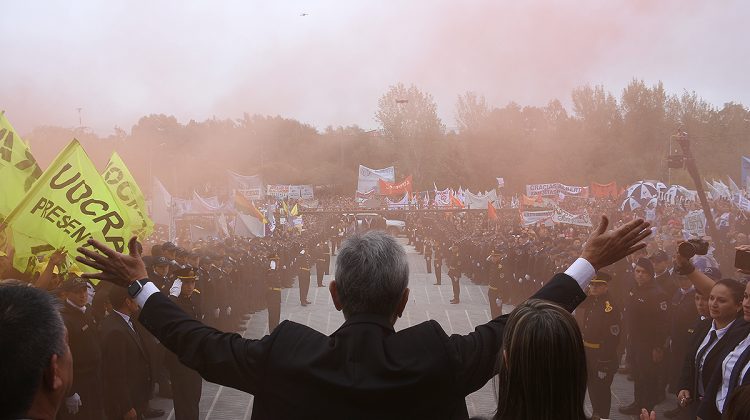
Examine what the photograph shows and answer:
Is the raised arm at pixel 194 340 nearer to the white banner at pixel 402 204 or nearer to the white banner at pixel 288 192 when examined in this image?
the white banner at pixel 402 204

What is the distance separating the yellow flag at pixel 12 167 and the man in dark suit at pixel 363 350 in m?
6.24

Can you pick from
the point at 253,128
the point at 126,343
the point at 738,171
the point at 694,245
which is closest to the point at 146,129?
the point at 253,128

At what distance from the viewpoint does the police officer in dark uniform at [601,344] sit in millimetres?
6664

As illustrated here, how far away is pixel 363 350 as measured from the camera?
185 centimetres

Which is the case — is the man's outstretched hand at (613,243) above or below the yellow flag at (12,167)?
below

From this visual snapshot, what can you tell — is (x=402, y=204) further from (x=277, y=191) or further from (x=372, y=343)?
(x=372, y=343)

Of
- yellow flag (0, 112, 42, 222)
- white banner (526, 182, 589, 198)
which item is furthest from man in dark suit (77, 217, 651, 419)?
white banner (526, 182, 589, 198)

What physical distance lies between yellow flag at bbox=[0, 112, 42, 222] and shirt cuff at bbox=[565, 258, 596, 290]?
6.94 meters

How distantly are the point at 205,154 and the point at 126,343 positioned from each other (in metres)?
37.6

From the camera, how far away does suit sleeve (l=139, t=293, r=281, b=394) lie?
1.91m

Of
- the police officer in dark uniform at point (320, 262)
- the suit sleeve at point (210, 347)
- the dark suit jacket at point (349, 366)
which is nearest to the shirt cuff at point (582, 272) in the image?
the dark suit jacket at point (349, 366)

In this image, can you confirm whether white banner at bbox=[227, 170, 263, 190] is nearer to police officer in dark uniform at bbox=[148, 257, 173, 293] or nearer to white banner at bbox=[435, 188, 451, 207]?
white banner at bbox=[435, 188, 451, 207]

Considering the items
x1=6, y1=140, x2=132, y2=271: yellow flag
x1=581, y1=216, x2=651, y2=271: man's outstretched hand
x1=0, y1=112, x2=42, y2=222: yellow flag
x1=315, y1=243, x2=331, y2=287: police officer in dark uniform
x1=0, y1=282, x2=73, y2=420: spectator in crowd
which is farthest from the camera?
x1=315, y1=243, x2=331, y2=287: police officer in dark uniform

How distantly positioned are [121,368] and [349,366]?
157 inches
